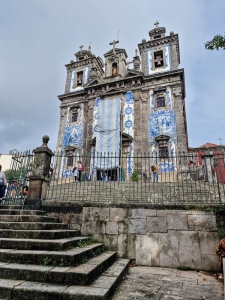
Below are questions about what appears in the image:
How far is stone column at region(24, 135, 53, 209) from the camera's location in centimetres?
673

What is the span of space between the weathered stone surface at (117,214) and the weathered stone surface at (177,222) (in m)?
1.21

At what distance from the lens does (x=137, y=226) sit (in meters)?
5.57

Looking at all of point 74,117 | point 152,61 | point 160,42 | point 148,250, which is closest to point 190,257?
point 148,250

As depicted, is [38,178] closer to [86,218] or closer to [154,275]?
[86,218]

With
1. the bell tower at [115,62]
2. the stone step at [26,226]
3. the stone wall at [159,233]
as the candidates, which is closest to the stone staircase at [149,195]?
the stone wall at [159,233]

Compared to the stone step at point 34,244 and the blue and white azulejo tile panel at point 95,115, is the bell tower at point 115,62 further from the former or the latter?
the stone step at point 34,244

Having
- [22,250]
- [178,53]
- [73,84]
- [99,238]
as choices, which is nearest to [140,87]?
[178,53]

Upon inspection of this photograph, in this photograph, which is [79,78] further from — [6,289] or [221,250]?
[6,289]

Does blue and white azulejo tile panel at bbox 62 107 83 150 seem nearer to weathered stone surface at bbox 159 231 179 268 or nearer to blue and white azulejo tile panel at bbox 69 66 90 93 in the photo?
blue and white azulejo tile panel at bbox 69 66 90 93

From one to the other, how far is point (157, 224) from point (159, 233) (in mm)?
230

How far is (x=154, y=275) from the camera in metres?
4.42

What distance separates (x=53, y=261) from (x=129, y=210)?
8.95 ft

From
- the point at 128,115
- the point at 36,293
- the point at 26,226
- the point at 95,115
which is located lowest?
the point at 36,293

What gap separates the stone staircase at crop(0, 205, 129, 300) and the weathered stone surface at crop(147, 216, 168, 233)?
1.14 metres
